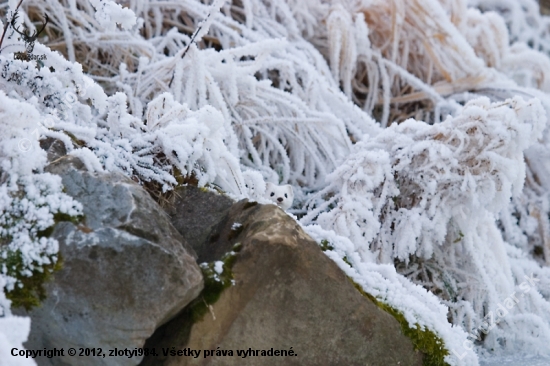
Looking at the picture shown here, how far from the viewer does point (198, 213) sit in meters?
1.51

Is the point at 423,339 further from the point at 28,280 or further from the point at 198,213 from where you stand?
the point at 28,280

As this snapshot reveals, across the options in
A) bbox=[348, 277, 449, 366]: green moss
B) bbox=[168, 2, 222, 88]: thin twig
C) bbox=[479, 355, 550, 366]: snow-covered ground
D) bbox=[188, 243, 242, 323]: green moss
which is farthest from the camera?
bbox=[168, 2, 222, 88]: thin twig

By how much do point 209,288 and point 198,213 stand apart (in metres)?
0.26

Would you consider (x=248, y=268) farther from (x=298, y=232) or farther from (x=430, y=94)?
(x=430, y=94)

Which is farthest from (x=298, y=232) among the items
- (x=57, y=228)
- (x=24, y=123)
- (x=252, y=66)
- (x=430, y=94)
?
(x=430, y=94)

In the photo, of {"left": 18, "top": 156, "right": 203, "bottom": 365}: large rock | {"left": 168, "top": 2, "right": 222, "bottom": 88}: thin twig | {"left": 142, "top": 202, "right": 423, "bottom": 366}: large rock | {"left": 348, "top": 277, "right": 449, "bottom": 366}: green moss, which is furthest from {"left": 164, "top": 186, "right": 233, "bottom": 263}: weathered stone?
{"left": 168, "top": 2, "right": 222, "bottom": 88}: thin twig

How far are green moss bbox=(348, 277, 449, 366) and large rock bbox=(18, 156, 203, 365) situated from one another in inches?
17.0

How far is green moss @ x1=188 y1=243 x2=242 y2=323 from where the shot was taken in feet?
4.22

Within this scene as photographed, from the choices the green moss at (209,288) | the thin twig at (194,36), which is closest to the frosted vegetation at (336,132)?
the thin twig at (194,36)

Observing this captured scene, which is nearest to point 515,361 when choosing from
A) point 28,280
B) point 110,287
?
point 110,287

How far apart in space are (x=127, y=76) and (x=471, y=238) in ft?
4.06

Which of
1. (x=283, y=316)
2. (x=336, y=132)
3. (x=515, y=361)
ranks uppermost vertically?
(x=283, y=316)

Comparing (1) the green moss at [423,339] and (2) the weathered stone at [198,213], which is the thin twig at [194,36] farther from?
(1) the green moss at [423,339]

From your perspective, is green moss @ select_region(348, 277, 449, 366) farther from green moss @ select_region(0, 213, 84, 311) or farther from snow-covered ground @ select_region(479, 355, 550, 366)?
green moss @ select_region(0, 213, 84, 311)
